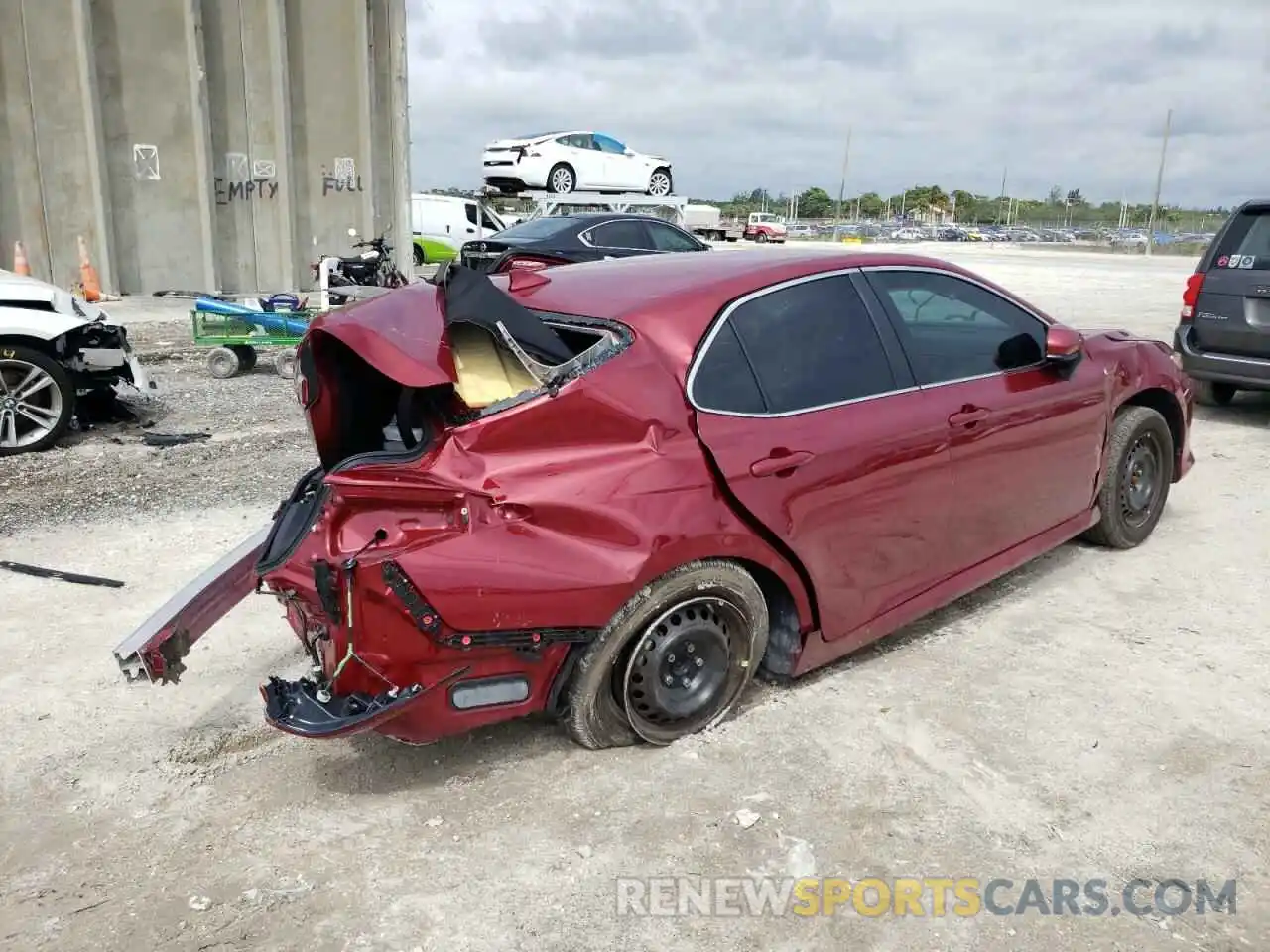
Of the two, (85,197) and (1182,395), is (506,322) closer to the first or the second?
(1182,395)

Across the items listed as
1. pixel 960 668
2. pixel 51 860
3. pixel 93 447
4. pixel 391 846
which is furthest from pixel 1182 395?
pixel 93 447

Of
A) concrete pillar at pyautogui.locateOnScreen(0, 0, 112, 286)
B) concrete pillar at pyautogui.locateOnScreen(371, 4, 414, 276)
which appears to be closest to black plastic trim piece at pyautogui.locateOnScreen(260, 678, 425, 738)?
concrete pillar at pyautogui.locateOnScreen(0, 0, 112, 286)

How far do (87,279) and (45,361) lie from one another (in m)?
10.0

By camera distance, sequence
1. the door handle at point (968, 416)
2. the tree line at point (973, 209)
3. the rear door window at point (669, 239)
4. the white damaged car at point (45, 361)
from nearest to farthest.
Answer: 1. the door handle at point (968, 416)
2. the white damaged car at point (45, 361)
3. the rear door window at point (669, 239)
4. the tree line at point (973, 209)

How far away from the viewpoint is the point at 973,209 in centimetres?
8669

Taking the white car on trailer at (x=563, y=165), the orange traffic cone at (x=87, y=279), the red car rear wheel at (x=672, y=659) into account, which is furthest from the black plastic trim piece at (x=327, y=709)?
the white car on trailer at (x=563, y=165)

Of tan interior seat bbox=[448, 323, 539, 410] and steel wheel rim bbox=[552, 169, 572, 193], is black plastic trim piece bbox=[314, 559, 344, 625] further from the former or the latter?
steel wheel rim bbox=[552, 169, 572, 193]

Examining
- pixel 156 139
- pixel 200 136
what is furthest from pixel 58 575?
pixel 156 139

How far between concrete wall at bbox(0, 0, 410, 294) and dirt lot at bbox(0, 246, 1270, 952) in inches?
543

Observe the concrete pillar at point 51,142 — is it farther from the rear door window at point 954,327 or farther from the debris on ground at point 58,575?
the rear door window at point 954,327

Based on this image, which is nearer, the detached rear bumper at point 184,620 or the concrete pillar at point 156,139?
the detached rear bumper at point 184,620

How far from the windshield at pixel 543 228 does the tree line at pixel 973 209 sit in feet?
182

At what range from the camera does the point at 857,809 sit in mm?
3096

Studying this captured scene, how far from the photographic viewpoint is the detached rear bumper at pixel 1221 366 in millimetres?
7910
